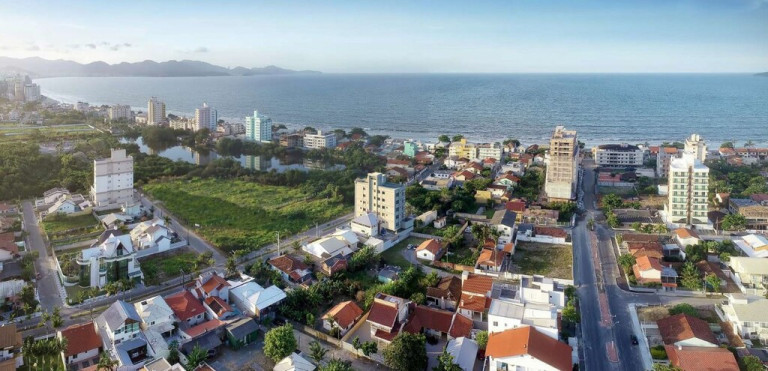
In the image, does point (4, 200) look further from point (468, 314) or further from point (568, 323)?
point (568, 323)

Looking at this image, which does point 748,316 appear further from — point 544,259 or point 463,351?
point 463,351

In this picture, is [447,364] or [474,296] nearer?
[447,364]

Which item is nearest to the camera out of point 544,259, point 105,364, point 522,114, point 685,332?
point 105,364

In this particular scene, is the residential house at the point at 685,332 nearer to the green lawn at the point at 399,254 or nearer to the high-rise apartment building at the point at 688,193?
the green lawn at the point at 399,254

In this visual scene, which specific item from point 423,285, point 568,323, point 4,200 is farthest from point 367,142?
point 568,323

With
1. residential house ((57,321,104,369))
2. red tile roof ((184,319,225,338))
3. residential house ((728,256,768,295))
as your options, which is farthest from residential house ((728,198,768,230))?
residential house ((57,321,104,369))

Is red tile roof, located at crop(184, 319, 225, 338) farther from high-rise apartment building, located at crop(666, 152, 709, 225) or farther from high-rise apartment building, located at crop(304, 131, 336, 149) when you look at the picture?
high-rise apartment building, located at crop(304, 131, 336, 149)

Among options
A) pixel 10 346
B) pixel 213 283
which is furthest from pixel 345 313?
pixel 10 346
